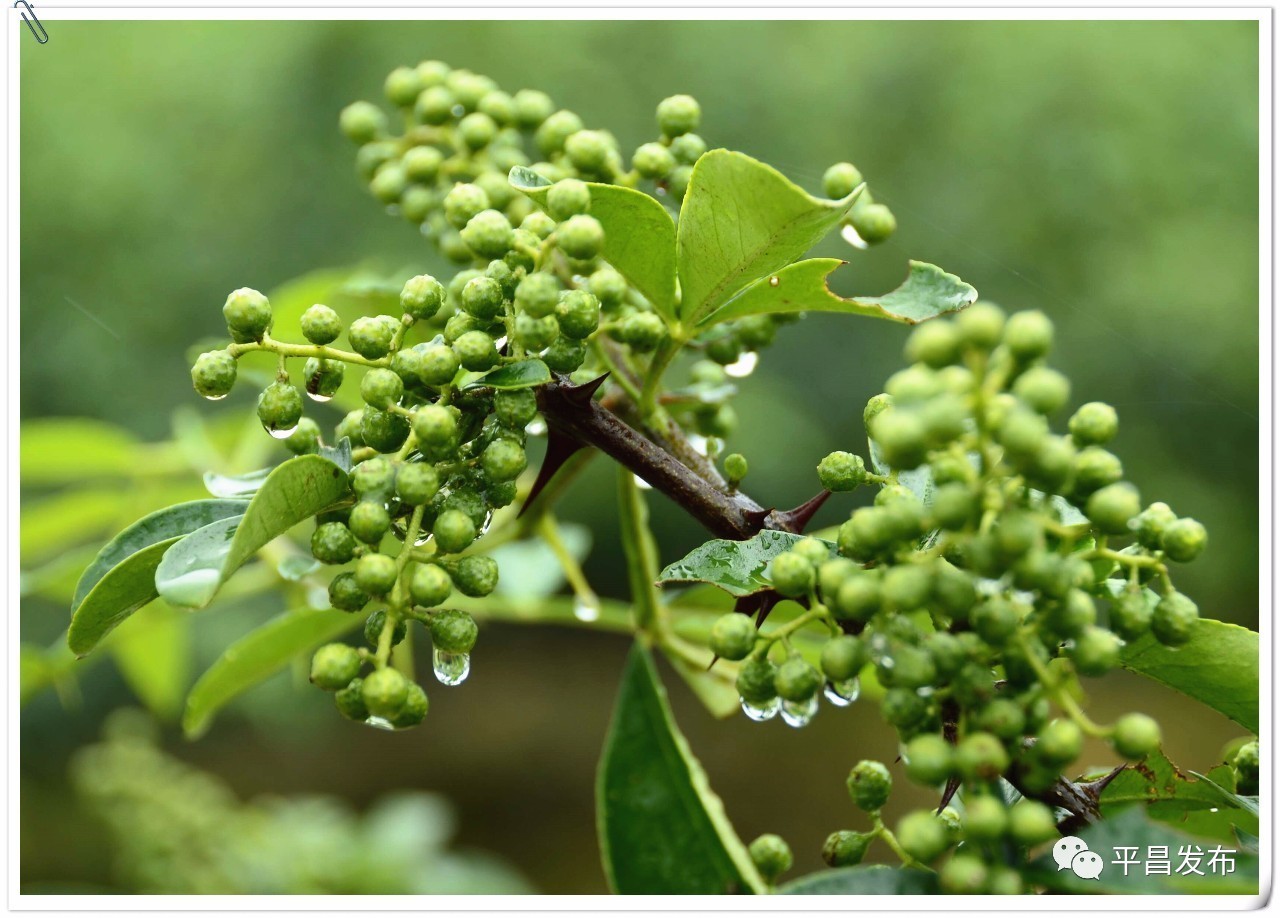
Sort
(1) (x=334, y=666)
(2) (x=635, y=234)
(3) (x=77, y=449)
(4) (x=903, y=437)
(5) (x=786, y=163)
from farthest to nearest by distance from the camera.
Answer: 1. (5) (x=786, y=163)
2. (3) (x=77, y=449)
3. (2) (x=635, y=234)
4. (1) (x=334, y=666)
5. (4) (x=903, y=437)

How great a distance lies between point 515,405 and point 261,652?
609 millimetres

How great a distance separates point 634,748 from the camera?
0.86 metres

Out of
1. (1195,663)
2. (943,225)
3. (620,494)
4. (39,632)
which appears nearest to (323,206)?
(39,632)

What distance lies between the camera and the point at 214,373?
649 millimetres

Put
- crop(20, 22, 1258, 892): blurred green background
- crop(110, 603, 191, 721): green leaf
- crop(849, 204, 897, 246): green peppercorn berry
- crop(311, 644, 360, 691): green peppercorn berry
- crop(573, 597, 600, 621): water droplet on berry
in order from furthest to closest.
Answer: crop(20, 22, 1258, 892): blurred green background, crop(110, 603, 191, 721): green leaf, crop(573, 597, 600, 621): water droplet on berry, crop(849, 204, 897, 246): green peppercorn berry, crop(311, 644, 360, 691): green peppercorn berry

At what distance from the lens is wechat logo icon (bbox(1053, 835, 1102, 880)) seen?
54 cm

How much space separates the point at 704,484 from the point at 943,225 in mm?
4686

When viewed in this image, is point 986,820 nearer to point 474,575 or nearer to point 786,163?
point 474,575

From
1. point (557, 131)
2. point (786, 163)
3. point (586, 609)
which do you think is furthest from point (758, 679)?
point (786, 163)

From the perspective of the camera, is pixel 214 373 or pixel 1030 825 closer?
pixel 1030 825

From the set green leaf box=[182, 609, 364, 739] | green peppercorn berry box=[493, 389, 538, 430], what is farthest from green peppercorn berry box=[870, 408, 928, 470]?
green leaf box=[182, 609, 364, 739]

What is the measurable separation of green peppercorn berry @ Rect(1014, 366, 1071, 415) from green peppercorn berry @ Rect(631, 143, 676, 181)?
0.40 meters

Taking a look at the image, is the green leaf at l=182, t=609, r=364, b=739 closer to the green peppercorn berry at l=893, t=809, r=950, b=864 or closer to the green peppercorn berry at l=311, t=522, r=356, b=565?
the green peppercorn berry at l=311, t=522, r=356, b=565

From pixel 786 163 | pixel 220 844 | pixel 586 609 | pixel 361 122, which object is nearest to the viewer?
pixel 361 122
